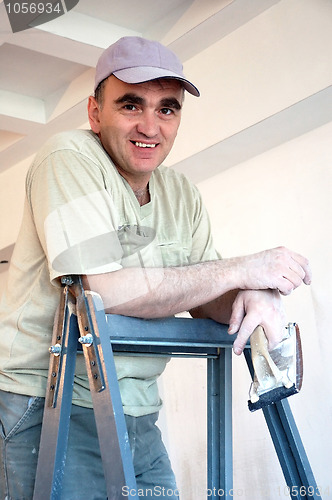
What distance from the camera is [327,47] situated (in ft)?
7.94

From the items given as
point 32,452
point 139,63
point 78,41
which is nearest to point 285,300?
point 78,41

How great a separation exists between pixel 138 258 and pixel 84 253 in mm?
187

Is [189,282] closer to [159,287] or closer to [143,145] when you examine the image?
[159,287]

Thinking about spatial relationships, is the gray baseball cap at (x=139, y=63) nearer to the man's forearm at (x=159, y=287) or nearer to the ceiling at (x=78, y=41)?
the man's forearm at (x=159, y=287)

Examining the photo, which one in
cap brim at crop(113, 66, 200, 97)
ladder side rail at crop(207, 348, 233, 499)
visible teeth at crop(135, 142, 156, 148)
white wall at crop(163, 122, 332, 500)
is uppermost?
white wall at crop(163, 122, 332, 500)

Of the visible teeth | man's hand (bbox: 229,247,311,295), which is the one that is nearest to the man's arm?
man's hand (bbox: 229,247,311,295)

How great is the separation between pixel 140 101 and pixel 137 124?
5 centimetres

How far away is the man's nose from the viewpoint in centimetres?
145

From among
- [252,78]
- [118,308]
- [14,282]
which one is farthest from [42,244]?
[252,78]

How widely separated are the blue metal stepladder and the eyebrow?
50 cm

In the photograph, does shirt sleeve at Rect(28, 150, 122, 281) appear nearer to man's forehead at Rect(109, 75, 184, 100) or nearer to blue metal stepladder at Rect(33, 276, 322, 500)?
blue metal stepladder at Rect(33, 276, 322, 500)

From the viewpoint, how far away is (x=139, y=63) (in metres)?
1.41

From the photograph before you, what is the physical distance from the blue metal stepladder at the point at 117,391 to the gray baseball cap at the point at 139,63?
1.68 ft

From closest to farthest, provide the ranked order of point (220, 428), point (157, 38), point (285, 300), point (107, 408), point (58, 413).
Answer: point (107, 408)
point (58, 413)
point (220, 428)
point (285, 300)
point (157, 38)
